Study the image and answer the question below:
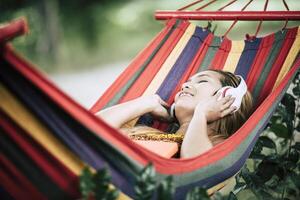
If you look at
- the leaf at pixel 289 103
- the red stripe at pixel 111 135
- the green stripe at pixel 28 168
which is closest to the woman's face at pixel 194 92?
the red stripe at pixel 111 135

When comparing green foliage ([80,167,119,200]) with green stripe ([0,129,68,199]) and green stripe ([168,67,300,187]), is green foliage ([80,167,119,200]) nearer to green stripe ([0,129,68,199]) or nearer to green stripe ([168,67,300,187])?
green stripe ([0,129,68,199])

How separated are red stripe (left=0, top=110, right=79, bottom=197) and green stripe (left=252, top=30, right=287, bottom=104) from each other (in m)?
0.97

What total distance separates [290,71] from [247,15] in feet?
1.50

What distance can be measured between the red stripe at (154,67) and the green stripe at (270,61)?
408 mm

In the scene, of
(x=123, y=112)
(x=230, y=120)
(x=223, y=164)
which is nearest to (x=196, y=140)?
(x=223, y=164)

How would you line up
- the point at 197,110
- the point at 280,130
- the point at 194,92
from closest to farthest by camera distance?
the point at 197,110 < the point at 194,92 < the point at 280,130

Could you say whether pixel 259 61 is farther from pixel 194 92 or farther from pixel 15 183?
pixel 15 183

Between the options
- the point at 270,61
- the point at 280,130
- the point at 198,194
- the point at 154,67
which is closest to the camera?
the point at 198,194

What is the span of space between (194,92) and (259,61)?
34cm

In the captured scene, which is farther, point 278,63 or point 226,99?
point 278,63

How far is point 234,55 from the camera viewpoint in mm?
2152

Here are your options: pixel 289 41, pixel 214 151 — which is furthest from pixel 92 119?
pixel 289 41

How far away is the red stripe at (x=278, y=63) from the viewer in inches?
76.9

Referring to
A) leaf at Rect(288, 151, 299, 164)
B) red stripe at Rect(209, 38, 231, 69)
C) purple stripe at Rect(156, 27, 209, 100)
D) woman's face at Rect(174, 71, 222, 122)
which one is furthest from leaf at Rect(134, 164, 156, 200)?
leaf at Rect(288, 151, 299, 164)
